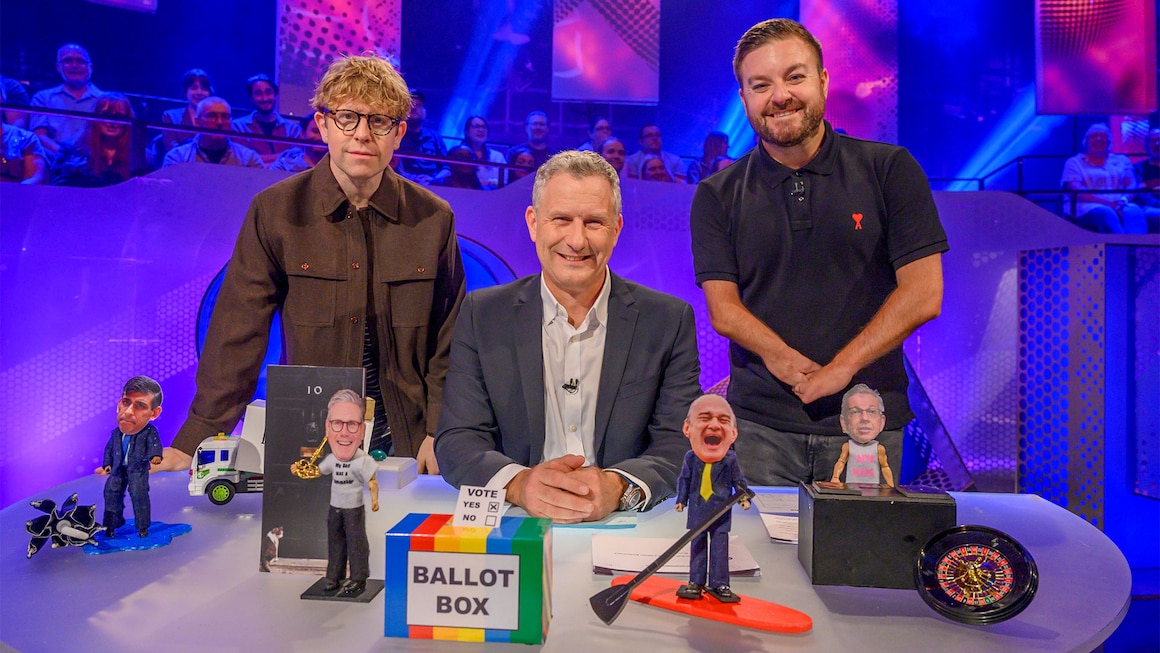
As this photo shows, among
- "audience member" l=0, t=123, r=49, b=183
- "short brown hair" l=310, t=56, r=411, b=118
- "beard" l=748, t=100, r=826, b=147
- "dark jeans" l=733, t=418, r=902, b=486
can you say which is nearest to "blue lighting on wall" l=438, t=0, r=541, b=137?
"audience member" l=0, t=123, r=49, b=183

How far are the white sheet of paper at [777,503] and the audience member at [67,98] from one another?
5080 millimetres

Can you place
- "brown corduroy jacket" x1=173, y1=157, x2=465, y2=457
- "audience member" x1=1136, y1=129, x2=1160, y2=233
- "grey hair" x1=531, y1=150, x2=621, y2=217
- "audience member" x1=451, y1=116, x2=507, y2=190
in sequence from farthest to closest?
"audience member" x1=451, y1=116, x2=507, y2=190 → "audience member" x1=1136, y1=129, x2=1160, y2=233 → "brown corduroy jacket" x1=173, y1=157, x2=465, y2=457 → "grey hair" x1=531, y1=150, x2=621, y2=217

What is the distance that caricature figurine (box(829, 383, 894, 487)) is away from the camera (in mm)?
1695

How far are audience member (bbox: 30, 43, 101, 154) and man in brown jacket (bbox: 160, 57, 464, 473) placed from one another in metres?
3.37

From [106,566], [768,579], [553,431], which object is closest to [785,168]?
[553,431]

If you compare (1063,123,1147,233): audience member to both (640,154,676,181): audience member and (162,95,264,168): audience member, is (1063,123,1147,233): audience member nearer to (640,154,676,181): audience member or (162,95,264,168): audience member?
(640,154,676,181): audience member

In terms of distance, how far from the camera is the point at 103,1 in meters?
5.18

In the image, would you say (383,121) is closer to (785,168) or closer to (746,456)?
(785,168)

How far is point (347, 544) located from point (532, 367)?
2.97 ft

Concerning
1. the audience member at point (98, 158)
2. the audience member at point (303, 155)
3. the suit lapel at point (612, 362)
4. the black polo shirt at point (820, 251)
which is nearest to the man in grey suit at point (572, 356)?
the suit lapel at point (612, 362)

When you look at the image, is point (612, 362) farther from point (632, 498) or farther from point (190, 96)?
point (190, 96)

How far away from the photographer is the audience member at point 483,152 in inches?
218

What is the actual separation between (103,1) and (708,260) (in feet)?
15.8

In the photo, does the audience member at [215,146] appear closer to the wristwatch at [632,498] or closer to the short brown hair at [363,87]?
the short brown hair at [363,87]
